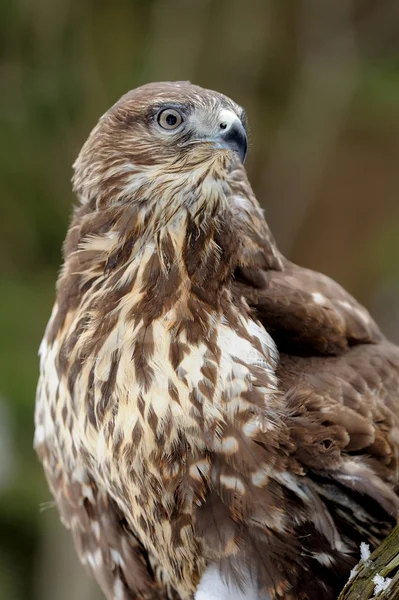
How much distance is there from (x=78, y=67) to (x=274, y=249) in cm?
482

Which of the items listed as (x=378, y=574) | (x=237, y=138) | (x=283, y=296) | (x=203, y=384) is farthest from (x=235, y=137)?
(x=378, y=574)

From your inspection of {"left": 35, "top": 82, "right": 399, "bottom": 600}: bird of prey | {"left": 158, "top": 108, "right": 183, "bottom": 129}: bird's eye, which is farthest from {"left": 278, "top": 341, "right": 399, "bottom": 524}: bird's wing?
{"left": 158, "top": 108, "right": 183, "bottom": 129}: bird's eye

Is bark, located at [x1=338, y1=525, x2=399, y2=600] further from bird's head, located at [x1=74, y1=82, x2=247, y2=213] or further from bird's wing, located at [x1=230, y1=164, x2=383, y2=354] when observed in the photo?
bird's head, located at [x1=74, y1=82, x2=247, y2=213]

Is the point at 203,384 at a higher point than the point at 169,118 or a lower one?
lower

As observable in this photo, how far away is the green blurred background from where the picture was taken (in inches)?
279

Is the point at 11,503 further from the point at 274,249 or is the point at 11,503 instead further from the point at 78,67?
the point at 274,249

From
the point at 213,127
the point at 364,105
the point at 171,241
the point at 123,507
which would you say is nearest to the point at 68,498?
the point at 123,507

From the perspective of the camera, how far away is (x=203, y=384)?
252 cm

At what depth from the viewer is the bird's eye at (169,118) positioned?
2.56 metres

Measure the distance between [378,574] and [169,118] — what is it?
1.28 metres

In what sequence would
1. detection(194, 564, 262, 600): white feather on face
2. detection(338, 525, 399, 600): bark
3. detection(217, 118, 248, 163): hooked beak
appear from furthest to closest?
detection(194, 564, 262, 600): white feather on face → detection(217, 118, 248, 163): hooked beak → detection(338, 525, 399, 600): bark

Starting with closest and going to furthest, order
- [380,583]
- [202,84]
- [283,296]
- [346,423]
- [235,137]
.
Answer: [380,583] → [235,137] → [346,423] → [283,296] → [202,84]

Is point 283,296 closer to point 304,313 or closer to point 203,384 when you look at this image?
point 304,313

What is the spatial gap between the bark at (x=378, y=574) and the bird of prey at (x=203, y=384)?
14.6 inches
